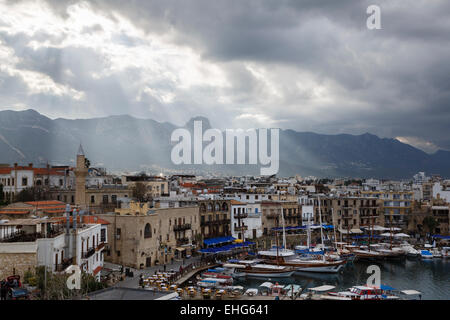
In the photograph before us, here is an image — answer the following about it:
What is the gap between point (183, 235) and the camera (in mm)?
49125

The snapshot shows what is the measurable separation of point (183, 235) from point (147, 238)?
8.19 m

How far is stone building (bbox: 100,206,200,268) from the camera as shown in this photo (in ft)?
131

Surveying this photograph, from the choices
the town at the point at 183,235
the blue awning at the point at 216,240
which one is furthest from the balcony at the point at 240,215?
the blue awning at the point at 216,240

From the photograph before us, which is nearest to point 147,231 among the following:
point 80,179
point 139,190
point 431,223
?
point 80,179

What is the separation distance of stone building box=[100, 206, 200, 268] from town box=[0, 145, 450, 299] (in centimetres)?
9

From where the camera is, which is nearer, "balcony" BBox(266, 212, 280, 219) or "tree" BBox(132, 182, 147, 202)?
"balcony" BBox(266, 212, 280, 219)

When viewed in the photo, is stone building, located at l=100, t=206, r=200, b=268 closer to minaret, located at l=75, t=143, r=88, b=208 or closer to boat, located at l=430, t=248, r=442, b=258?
minaret, located at l=75, t=143, r=88, b=208

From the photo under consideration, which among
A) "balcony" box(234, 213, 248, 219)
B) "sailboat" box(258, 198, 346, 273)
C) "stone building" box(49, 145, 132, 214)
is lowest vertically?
"sailboat" box(258, 198, 346, 273)

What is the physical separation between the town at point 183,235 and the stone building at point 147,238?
0.09 m

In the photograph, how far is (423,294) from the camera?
1529 inches

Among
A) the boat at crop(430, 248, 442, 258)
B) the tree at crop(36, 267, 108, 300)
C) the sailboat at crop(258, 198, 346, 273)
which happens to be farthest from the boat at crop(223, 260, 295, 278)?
the boat at crop(430, 248, 442, 258)

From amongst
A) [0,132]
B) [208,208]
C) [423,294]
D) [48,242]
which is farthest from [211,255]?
[0,132]

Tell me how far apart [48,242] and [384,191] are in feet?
227
